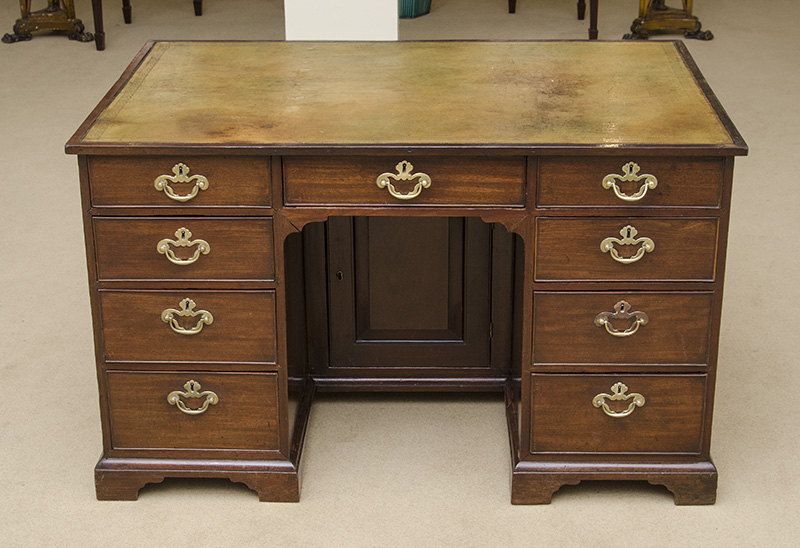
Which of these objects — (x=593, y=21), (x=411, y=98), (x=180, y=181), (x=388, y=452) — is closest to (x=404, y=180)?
(x=411, y=98)

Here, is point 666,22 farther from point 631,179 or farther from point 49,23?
point 631,179

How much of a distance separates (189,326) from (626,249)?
0.96m

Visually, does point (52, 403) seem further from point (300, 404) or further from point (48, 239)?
point (48, 239)

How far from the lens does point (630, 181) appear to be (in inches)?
102

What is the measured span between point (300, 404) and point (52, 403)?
678 millimetres

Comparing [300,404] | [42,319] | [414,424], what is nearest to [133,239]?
[300,404]

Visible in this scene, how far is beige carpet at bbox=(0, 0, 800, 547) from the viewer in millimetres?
2752

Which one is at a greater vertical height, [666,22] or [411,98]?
[411,98]

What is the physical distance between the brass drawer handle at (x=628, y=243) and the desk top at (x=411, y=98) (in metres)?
0.19

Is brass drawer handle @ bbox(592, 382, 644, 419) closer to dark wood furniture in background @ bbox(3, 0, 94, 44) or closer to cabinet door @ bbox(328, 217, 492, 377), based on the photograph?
cabinet door @ bbox(328, 217, 492, 377)

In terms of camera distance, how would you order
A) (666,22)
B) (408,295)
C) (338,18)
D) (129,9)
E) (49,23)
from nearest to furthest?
(408,295) → (338,18) → (666,22) → (49,23) → (129,9)

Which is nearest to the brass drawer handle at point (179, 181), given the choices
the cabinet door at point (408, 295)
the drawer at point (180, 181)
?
the drawer at point (180, 181)

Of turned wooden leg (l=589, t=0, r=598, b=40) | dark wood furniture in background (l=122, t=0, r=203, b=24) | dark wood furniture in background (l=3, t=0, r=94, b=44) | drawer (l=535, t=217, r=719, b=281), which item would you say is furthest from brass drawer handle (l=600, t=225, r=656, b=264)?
dark wood furniture in background (l=122, t=0, r=203, b=24)

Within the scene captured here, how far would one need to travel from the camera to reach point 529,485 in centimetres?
282
